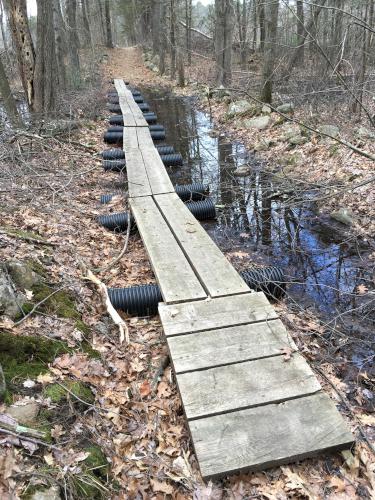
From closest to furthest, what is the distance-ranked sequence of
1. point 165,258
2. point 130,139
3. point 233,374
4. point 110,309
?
point 233,374, point 110,309, point 165,258, point 130,139

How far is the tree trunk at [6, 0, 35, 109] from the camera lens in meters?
11.3

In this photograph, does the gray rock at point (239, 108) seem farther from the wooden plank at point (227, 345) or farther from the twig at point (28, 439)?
the twig at point (28, 439)

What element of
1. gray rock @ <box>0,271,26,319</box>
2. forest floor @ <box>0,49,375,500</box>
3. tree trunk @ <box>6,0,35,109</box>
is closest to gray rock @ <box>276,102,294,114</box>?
tree trunk @ <box>6,0,35,109</box>

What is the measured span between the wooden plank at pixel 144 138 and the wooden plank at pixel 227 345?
819 cm

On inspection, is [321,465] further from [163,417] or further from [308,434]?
[163,417]

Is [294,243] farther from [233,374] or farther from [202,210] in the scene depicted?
[233,374]

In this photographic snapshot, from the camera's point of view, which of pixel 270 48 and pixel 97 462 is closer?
pixel 97 462

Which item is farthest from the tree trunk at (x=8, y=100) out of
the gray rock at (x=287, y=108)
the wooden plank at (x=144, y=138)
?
the gray rock at (x=287, y=108)

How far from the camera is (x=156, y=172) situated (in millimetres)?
9109

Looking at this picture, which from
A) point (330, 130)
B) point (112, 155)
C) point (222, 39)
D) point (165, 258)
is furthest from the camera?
point (222, 39)

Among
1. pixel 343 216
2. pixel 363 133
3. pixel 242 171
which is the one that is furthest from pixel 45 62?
pixel 343 216

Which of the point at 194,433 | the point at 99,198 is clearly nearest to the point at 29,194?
the point at 99,198

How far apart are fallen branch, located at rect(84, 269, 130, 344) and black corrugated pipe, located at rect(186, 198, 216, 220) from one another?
9.20 feet

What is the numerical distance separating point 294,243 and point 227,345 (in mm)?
3374
